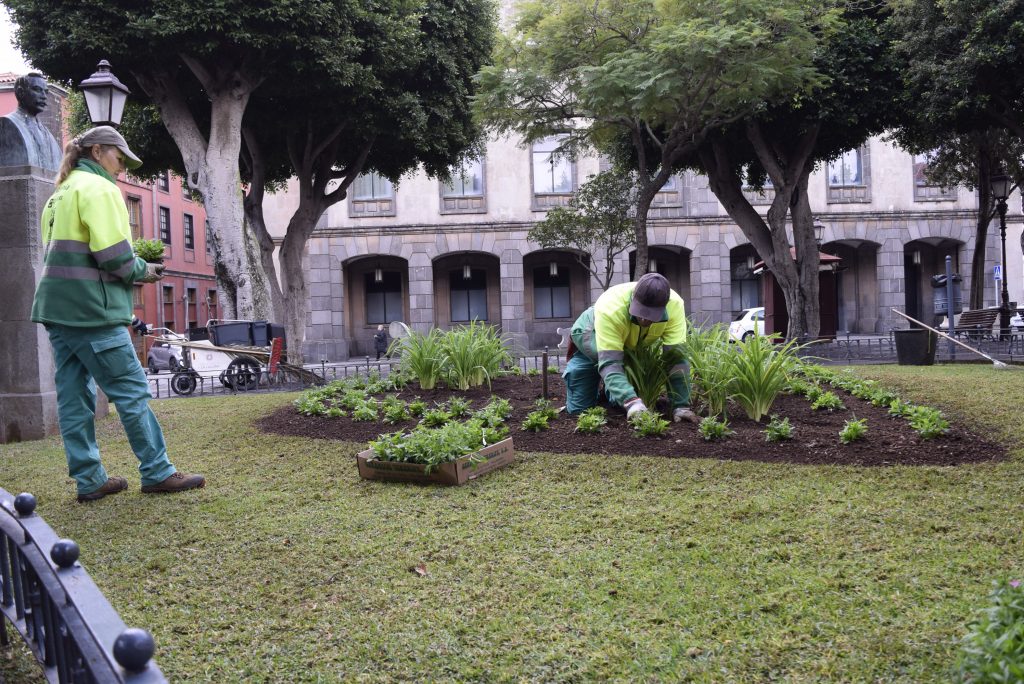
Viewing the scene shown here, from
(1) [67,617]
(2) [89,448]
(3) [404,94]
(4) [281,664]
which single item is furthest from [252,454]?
(3) [404,94]

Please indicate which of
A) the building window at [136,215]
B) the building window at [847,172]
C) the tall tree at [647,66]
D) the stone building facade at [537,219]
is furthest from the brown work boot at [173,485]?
the building window at [136,215]

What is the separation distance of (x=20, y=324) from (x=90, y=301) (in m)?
3.52

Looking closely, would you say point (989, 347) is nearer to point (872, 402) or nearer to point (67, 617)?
point (872, 402)

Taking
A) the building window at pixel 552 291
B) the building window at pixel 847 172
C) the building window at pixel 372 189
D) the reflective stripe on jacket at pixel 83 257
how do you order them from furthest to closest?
1. the building window at pixel 552 291
2. the building window at pixel 847 172
3. the building window at pixel 372 189
4. the reflective stripe on jacket at pixel 83 257

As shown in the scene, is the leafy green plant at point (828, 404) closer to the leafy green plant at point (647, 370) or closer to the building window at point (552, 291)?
the leafy green plant at point (647, 370)

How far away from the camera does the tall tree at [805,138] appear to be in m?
16.6

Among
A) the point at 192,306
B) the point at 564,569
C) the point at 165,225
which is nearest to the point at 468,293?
the point at 165,225

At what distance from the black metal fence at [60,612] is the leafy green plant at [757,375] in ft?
16.2

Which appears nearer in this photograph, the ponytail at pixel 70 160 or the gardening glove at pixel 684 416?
the ponytail at pixel 70 160

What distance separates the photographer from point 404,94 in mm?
17062

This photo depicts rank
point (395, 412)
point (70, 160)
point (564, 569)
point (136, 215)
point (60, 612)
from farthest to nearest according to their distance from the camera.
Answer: point (136, 215), point (395, 412), point (70, 160), point (564, 569), point (60, 612)

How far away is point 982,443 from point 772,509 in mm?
2213

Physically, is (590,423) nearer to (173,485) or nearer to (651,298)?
(651,298)

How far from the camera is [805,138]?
712 inches
